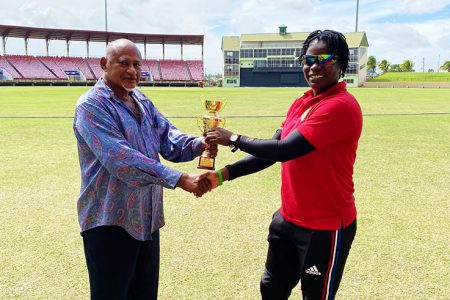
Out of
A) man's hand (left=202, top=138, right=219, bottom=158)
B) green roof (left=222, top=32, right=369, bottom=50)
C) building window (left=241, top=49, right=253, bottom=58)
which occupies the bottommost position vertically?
man's hand (left=202, top=138, right=219, bottom=158)

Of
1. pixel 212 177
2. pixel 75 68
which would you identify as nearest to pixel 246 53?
pixel 75 68

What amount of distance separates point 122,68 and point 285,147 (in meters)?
1.04

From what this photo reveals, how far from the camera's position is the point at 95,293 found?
2.39 m

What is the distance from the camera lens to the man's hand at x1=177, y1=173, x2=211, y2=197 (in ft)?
7.36

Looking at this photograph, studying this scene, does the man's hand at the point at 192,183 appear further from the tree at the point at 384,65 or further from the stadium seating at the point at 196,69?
the tree at the point at 384,65

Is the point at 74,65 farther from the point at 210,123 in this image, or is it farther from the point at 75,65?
the point at 210,123

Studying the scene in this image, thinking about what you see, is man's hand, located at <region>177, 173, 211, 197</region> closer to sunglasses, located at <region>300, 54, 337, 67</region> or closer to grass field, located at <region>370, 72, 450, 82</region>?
sunglasses, located at <region>300, 54, 337, 67</region>

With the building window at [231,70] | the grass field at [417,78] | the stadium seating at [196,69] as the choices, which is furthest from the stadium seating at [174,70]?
the grass field at [417,78]

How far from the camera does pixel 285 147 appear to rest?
224 centimetres

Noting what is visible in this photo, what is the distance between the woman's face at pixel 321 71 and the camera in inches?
93.2

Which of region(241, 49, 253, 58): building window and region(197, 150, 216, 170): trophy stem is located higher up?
region(241, 49, 253, 58): building window

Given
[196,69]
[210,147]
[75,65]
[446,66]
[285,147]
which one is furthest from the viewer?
[446,66]

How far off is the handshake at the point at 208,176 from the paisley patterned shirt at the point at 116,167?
10cm

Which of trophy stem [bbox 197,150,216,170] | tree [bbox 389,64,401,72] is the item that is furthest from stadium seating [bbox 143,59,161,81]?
tree [bbox 389,64,401,72]
